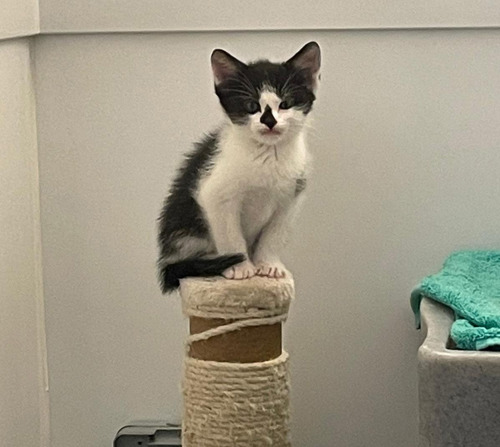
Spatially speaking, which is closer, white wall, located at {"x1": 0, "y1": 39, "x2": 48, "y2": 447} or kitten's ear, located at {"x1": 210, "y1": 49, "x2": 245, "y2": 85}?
kitten's ear, located at {"x1": 210, "y1": 49, "x2": 245, "y2": 85}

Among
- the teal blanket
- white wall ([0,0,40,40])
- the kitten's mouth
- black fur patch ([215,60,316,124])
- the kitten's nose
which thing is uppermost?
white wall ([0,0,40,40])

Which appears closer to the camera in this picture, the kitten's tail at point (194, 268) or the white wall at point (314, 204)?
the kitten's tail at point (194, 268)

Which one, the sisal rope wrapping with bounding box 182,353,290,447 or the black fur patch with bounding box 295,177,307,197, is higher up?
the black fur patch with bounding box 295,177,307,197

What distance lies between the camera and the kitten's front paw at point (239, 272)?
4.40 feet

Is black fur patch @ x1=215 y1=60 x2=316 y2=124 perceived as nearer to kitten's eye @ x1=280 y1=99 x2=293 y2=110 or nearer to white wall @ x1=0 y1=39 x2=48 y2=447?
kitten's eye @ x1=280 y1=99 x2=293 y2=110

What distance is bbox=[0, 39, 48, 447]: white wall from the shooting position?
1.53m

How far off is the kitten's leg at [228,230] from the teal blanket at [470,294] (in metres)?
0.26

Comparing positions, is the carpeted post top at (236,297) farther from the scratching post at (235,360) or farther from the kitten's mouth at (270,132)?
the kitten's mouth at (270,132)

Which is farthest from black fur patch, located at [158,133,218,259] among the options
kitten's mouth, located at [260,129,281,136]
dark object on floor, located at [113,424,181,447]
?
dark object on floor, located at [113,424,181,447]

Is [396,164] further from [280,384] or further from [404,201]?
[280,384]

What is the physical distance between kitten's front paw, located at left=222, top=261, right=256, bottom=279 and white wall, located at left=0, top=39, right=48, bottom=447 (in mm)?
373

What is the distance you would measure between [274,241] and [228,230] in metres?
0.08

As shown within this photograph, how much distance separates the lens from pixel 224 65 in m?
1.31

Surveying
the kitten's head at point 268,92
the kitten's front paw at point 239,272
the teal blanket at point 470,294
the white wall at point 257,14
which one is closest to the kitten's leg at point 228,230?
the kitten's front paw at point 239,272
